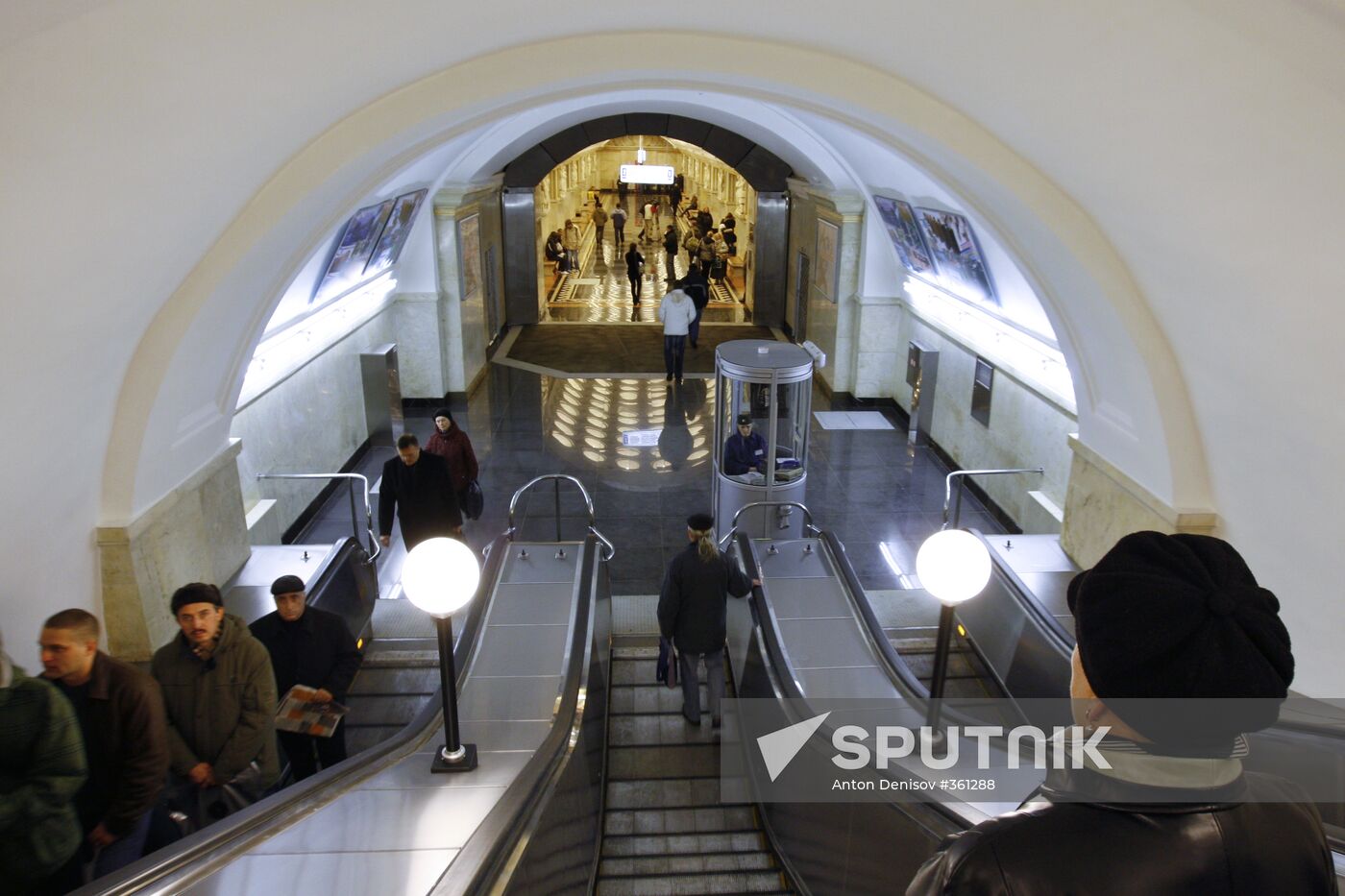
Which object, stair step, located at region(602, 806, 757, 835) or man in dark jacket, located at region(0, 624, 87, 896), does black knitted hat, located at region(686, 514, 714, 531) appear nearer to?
stair step, located at region(602, 806, 757, 835)

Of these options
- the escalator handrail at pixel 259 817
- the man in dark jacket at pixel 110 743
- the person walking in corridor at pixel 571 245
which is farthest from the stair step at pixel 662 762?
the person walking in corridor at pixel 571 245

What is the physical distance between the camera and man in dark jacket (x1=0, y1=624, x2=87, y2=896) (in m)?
2.54

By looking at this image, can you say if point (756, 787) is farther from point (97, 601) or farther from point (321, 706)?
point (97, 601)

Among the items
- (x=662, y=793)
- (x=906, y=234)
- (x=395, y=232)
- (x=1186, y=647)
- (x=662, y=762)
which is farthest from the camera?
(x=906, y=234)

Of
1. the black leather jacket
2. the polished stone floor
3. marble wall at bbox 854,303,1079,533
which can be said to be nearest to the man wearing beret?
the black leather jacket

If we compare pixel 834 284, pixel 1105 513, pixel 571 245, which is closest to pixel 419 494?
pixel 1105 513

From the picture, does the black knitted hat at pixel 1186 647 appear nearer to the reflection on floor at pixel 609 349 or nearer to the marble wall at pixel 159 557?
the marble wall at pixel 159 557

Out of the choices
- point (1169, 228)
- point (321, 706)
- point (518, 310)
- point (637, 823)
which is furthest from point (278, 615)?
point (518, 310)

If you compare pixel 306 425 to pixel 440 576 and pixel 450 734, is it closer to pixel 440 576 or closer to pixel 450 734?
pixel 450 734

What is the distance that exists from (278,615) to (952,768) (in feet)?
9.65

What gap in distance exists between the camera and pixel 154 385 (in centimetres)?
499

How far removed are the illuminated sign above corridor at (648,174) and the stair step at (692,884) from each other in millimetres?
22065

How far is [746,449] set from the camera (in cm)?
784

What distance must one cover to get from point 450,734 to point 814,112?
4559 mm
